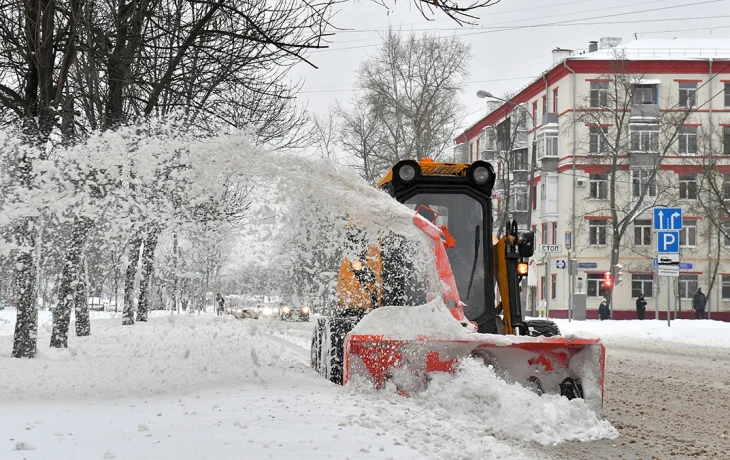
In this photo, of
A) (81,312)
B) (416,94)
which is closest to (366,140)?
(416,94)

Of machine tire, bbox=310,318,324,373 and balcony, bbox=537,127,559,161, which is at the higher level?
balcony, bbox=537,127,559,161

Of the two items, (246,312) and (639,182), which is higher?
(639,182)

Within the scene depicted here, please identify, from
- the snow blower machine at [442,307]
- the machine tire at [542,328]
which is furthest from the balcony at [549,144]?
the snow blower machine at [442,307]

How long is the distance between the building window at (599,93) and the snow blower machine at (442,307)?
40567 millimetres

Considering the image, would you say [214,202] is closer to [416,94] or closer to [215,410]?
[215,410]

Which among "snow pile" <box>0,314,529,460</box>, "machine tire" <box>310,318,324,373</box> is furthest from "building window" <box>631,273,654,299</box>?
"machine tire" <box>310,318,324,373</box>

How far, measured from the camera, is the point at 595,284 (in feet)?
162

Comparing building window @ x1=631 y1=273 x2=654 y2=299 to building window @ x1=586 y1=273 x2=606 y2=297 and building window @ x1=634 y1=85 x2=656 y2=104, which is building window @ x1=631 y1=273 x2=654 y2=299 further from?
building window @ x1=634 y1=85 x2=656 y2=104

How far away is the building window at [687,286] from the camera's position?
4878 centimetres

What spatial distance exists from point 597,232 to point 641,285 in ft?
12.1

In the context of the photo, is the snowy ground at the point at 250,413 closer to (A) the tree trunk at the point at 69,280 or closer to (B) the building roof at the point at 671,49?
(A) the tree trunk at the point at 69,280

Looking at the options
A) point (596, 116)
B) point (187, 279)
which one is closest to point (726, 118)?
point (596, 116)

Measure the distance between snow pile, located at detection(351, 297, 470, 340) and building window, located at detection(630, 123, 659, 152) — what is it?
4454 cm

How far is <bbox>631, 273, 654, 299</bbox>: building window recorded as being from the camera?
162 feet
